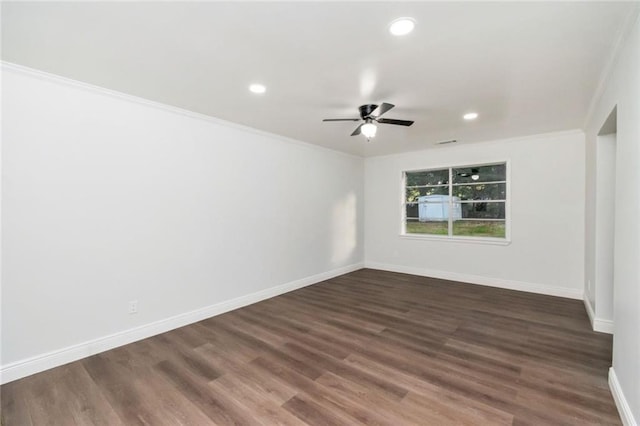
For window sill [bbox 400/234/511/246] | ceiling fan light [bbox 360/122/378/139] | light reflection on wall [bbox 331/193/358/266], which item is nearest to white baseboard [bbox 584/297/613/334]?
window sill [bbox 400/234/511/246]

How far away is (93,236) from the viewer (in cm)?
282

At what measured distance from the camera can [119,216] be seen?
299cm

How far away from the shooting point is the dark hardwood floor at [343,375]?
1.98 m

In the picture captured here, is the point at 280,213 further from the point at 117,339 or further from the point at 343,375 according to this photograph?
the point at 343,375

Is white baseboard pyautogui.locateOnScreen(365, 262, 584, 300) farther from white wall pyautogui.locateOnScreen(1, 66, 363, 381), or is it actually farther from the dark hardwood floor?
white wall pyautogui.locateOnScreen(1, 66, 363, 381)

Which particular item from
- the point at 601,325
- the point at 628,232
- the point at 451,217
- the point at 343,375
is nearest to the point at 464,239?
the point at 451,217

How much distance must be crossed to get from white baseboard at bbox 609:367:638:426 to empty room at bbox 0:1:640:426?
28 mm

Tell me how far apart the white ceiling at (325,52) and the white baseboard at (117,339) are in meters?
2.49

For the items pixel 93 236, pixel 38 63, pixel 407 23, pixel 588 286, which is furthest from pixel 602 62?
pixel 93 236

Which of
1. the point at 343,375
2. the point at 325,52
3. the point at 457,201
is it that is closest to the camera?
the point at 325,52

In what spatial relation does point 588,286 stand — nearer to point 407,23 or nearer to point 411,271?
point 411,271

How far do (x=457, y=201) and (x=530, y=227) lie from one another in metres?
1.29

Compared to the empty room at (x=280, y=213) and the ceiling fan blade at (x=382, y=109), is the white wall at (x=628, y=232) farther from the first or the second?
the ceiling fan blade at (x=382, y=109)

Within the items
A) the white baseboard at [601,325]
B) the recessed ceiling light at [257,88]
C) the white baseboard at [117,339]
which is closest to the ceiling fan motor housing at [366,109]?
the recessed ceiling light at [257,88]
